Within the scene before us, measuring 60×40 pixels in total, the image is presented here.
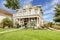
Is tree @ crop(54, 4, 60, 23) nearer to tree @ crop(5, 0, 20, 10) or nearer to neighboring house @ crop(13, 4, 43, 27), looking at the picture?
neighboring house @ crop(13, 4, 43, 27)

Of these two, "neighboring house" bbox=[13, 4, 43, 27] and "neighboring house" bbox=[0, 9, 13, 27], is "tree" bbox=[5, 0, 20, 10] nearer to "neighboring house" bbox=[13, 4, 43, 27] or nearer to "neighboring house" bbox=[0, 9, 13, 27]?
"neighboring house" bbox=[13, 4, 43, 27]

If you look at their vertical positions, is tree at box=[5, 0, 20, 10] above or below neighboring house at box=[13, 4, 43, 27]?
above

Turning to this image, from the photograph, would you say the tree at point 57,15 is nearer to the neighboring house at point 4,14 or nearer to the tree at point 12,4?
the tree at point 12,4

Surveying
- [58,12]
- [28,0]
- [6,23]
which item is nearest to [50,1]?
[28,0]

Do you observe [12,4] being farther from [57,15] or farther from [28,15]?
[57,15]

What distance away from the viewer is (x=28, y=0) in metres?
37.2

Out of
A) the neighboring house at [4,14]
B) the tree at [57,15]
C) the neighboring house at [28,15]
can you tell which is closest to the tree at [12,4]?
the neighboring house at [28,15]

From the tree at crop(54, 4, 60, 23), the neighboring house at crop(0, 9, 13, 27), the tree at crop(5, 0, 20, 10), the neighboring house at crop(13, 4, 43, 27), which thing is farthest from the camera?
the neighboring house at crop(0, 9, 13, 27)

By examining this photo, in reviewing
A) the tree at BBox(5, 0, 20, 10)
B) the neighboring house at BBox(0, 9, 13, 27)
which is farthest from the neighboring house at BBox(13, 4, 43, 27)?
the neighboring house at BBox(0, 9, 13, 27)

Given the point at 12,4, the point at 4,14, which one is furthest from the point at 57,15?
the point at 4,14

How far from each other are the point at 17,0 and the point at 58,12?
33.2 feet

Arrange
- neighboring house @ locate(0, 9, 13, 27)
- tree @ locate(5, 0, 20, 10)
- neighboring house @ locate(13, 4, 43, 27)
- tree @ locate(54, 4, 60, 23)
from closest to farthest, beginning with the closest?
neighboring house @ locate(13, 4, 43, 27) < tree @ locate(54, 4, 60, 23) < tree @ locate(5, 0, 20, 10) < neighboring house @ locate(0, 9, 13, 27)

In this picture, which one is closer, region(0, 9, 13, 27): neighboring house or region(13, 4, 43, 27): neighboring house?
region(13, 4, 43, 27): neighboring house

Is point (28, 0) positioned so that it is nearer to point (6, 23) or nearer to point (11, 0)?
point (11, 0)
